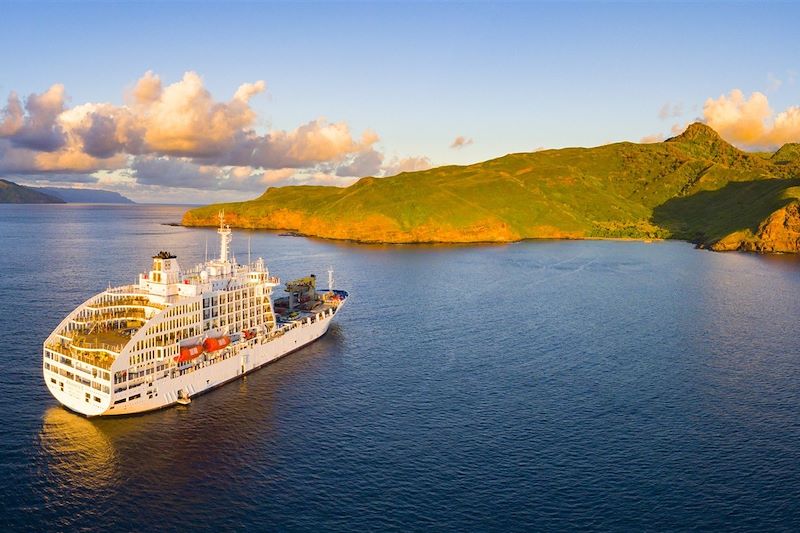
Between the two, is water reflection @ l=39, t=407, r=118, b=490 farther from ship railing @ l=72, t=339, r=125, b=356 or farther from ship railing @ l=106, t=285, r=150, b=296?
ship railing @ l=106, t=285, r=150, b=296

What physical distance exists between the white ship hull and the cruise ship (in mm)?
120

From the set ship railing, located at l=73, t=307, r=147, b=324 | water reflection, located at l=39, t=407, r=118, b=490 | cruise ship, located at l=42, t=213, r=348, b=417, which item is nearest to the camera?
water reflection, located at l=39, t=407, r=118, b=490

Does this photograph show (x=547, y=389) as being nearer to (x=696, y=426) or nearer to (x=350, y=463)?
(x=696, y=426)

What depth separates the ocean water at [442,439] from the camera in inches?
2087

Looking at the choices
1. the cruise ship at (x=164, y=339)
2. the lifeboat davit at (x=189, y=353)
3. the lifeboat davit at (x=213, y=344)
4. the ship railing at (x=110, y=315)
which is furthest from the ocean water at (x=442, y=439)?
the ship railing at (x=110, y=315)

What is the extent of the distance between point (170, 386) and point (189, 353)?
5.85 m

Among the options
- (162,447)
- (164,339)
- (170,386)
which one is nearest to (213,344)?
(164,339)

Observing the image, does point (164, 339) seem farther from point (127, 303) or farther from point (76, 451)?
point (76, 451)

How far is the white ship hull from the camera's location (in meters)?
71.0

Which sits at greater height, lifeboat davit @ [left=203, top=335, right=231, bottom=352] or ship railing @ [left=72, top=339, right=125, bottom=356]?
ship railing @ [left=72, top=339, right=125, bottom=356]

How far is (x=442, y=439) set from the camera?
2653 inches

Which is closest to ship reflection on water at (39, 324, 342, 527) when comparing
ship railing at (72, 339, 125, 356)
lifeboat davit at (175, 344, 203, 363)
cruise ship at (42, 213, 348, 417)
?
cruise ship at (42, 213, 348, 417)

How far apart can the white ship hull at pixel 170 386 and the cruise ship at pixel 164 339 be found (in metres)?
0.12

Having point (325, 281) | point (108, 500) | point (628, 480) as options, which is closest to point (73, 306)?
point (325, 281)
